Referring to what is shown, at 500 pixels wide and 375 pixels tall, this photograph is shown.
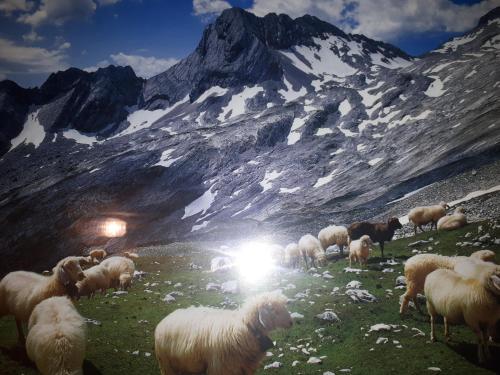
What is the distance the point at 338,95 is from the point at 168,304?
130m

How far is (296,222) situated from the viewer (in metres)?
63.0

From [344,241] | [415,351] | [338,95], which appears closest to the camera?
[415,351]

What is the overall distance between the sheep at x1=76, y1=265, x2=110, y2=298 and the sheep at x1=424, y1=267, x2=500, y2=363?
18858mm

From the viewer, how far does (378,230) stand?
27891mm

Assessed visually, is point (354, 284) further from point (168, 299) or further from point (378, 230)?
point (168, 299)

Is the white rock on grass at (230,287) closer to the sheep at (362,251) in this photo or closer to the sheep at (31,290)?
the sheep at (362,251)

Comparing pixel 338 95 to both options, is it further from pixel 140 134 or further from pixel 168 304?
pixel 168 304

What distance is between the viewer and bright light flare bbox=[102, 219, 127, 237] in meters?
91.3

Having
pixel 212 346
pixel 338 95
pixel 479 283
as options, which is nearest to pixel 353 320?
pixel 479 283

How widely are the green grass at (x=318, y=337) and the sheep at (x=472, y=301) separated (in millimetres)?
889

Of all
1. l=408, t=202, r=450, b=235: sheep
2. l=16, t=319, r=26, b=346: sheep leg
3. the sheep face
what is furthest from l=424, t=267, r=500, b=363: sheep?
l=408, t=202, r=450, b=235: sheep

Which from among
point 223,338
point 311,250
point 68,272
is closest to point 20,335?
point 68,272

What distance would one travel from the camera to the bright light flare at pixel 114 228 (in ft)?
299

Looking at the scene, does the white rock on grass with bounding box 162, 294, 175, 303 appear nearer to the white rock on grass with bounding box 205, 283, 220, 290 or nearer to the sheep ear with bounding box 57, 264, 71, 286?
the white rock on grass with bounding box 205, 283, 220, 290
